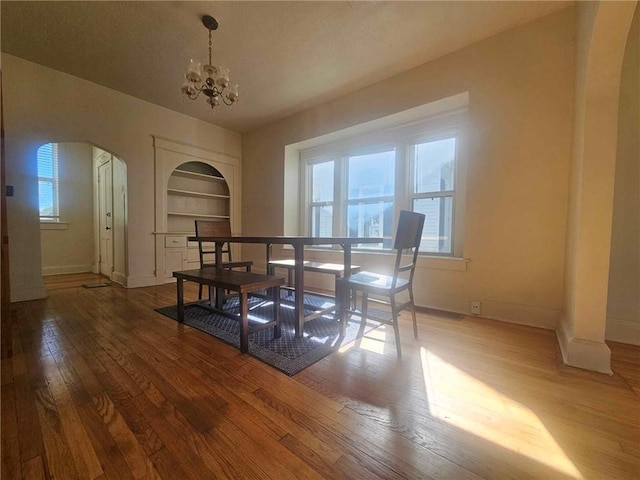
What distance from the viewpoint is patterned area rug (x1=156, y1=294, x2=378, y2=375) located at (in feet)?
5.37

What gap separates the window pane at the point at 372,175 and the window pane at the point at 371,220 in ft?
0.50

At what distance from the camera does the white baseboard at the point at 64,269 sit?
4528 mm

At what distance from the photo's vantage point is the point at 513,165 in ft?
7.64

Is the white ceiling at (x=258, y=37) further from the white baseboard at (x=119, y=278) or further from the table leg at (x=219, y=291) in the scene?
the white baseboard at (x=119, y=278)

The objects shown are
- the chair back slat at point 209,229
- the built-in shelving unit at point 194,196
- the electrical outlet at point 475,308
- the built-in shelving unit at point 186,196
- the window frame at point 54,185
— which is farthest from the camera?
the window frame at point 54,185

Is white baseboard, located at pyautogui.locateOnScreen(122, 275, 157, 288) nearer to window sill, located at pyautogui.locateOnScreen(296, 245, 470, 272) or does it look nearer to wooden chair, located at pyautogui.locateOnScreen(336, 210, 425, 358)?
wooden chair, located at pyautogui.locateOnScreen(336, 210, 425, 358)

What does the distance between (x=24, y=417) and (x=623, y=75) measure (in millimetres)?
4171

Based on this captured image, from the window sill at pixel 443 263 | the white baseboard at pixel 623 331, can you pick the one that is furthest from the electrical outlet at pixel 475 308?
the white baseboard at pixel 623 331

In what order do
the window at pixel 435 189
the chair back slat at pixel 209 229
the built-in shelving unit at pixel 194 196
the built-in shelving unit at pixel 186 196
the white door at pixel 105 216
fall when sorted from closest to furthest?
the window at pixel 435 189
the chair back slat at pixel 209 229
the built-in shelving unit at pixel 186 196
the white door at pixel 105 216
the built-in shelving unit at pixel 194 196

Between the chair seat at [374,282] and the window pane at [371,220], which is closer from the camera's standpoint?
the chair seat at [374,282]

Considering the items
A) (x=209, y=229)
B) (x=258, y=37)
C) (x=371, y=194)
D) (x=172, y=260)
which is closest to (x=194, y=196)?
(x=172, y=260)

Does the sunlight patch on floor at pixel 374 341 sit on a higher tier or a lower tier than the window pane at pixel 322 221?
lower

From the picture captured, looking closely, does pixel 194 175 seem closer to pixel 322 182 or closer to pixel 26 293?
pixel 322 182

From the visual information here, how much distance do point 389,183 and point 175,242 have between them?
344cm
